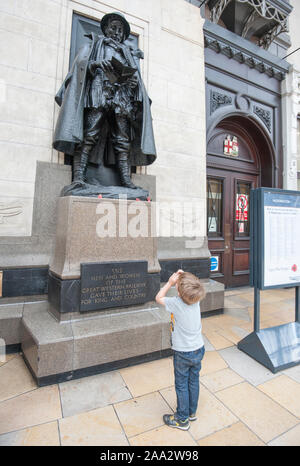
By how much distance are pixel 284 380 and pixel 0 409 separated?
2675 millimetres

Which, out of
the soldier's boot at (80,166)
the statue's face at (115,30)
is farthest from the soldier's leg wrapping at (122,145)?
the statue's face at (115,30)

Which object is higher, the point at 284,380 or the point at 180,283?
the point at 180,283

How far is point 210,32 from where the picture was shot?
17.7ft

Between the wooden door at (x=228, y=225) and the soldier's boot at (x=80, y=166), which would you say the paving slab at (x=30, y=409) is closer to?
the soldier's boot at (x=80, y=166)

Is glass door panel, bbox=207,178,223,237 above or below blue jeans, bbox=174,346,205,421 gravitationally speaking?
above

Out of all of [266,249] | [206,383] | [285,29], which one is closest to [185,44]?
[285,29]

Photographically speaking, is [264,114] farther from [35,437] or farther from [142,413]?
[35,437]

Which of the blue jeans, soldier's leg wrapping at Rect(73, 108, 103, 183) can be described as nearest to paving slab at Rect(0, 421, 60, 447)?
the blue jeans

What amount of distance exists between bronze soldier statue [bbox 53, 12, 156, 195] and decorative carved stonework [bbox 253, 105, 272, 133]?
4.08m

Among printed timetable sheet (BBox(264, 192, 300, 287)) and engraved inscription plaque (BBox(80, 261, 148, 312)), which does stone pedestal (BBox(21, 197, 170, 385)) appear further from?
printed timetable sheet (BBox(264, 192, 300, 287))

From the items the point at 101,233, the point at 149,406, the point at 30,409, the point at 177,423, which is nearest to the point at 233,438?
the point at 177,423

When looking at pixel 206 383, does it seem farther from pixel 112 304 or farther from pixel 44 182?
pixel 44 182

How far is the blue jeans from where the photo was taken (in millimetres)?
1775

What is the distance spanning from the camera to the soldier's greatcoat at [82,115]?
3.20 meters
